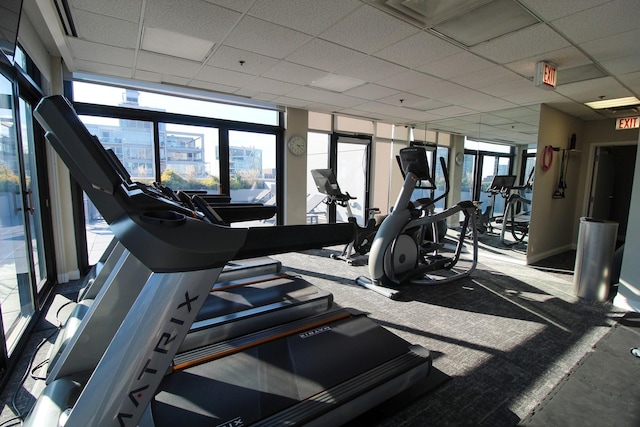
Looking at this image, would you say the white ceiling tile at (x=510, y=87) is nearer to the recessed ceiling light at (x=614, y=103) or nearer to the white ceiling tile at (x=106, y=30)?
the recessed ceiling light at (x=614, y=103)

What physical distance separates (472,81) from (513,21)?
1475 mm

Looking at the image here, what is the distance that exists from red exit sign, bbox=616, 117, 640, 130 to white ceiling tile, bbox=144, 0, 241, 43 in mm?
6167

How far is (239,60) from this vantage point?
10.9 feet

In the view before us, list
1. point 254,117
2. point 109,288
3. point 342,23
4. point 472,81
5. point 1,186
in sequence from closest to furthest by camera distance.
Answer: point 109,288
point 1,186
point 342,23
point 472,81
point 254,117

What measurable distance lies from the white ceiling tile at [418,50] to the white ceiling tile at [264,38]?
2.71 feet

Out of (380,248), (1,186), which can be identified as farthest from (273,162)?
(1,186)

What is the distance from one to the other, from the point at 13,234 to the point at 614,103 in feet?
24.1

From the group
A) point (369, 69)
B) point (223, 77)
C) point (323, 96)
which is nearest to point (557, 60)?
point (369, 69)

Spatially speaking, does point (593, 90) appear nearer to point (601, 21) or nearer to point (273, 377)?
point (601, 21)

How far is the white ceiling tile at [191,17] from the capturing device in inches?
89.3

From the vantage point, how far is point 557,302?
3.34 meters

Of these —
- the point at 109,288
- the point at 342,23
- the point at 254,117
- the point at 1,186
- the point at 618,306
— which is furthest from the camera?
the point at 254,117

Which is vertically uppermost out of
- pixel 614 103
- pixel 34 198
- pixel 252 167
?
pixel 614 103

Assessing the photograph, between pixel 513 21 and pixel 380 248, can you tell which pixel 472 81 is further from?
pixel 380 248
